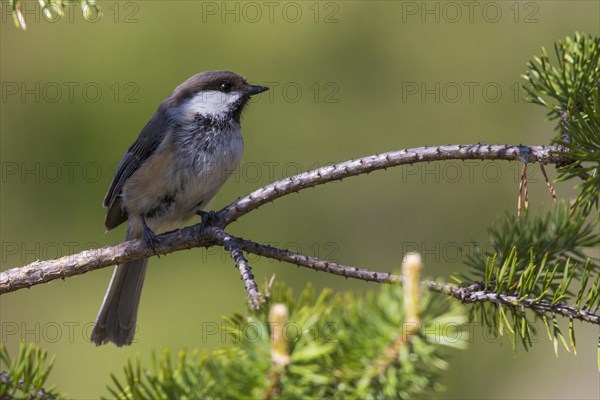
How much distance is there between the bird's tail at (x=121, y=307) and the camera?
339 cm

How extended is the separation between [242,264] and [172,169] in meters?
1.82

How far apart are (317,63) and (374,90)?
1.46ft

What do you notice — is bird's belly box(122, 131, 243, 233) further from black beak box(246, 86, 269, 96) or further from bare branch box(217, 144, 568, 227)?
bare branch box(217, 144, 568, 227)

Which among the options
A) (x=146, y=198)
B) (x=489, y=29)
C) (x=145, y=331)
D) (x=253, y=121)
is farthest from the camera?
(x=489, y=29)

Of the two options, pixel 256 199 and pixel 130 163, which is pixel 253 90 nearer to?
pixel 130 163

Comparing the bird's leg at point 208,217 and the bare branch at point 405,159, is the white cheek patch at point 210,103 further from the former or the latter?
the bare branch at point 405,159

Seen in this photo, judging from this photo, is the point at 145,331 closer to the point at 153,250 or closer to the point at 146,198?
the point at 146,198

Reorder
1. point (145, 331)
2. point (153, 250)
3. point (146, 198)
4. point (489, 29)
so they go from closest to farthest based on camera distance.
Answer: point (153, 250) → point (146, 198) → point (145, 331) → point (489, 29)

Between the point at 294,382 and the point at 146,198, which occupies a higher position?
the point at 146,198

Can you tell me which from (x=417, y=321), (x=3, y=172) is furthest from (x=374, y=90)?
(x=417, y=321)

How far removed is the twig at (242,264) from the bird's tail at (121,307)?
56.1 inches

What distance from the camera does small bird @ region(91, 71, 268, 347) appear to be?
3.49 metres

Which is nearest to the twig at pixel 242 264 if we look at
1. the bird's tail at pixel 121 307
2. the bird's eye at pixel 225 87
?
the bird's tail at pixel 121 307

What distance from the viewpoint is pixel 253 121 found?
178 inches
